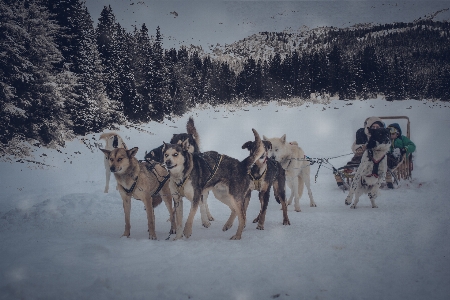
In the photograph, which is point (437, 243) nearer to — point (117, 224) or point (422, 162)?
point (117, 224)

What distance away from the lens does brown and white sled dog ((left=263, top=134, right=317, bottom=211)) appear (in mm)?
6285

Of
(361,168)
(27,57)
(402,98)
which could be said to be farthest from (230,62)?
(361,168)

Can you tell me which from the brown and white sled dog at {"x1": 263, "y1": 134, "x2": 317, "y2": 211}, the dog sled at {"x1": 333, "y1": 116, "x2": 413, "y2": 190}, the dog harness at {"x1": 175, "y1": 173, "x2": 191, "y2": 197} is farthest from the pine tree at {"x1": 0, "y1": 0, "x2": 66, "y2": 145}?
the dog sled at {"x1": 333, "y1": 116, "x2": 413, "y2": 190}

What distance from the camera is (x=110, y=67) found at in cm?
1228

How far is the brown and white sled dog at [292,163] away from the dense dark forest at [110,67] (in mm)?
3969

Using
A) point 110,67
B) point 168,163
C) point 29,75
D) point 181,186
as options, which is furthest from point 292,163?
point 110,67

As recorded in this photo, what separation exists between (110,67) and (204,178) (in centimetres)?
1014

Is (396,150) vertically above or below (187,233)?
above

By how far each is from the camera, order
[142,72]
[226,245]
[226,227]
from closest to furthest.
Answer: [226,245], [226,227], [142,72]

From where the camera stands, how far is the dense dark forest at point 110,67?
6.68 m

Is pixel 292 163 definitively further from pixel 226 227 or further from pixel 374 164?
pixel 226 227

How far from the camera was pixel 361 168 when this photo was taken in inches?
231

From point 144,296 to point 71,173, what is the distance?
6035mm

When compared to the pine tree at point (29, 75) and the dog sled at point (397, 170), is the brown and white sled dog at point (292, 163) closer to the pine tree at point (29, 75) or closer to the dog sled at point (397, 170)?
the dog sled at point (397, 170)
